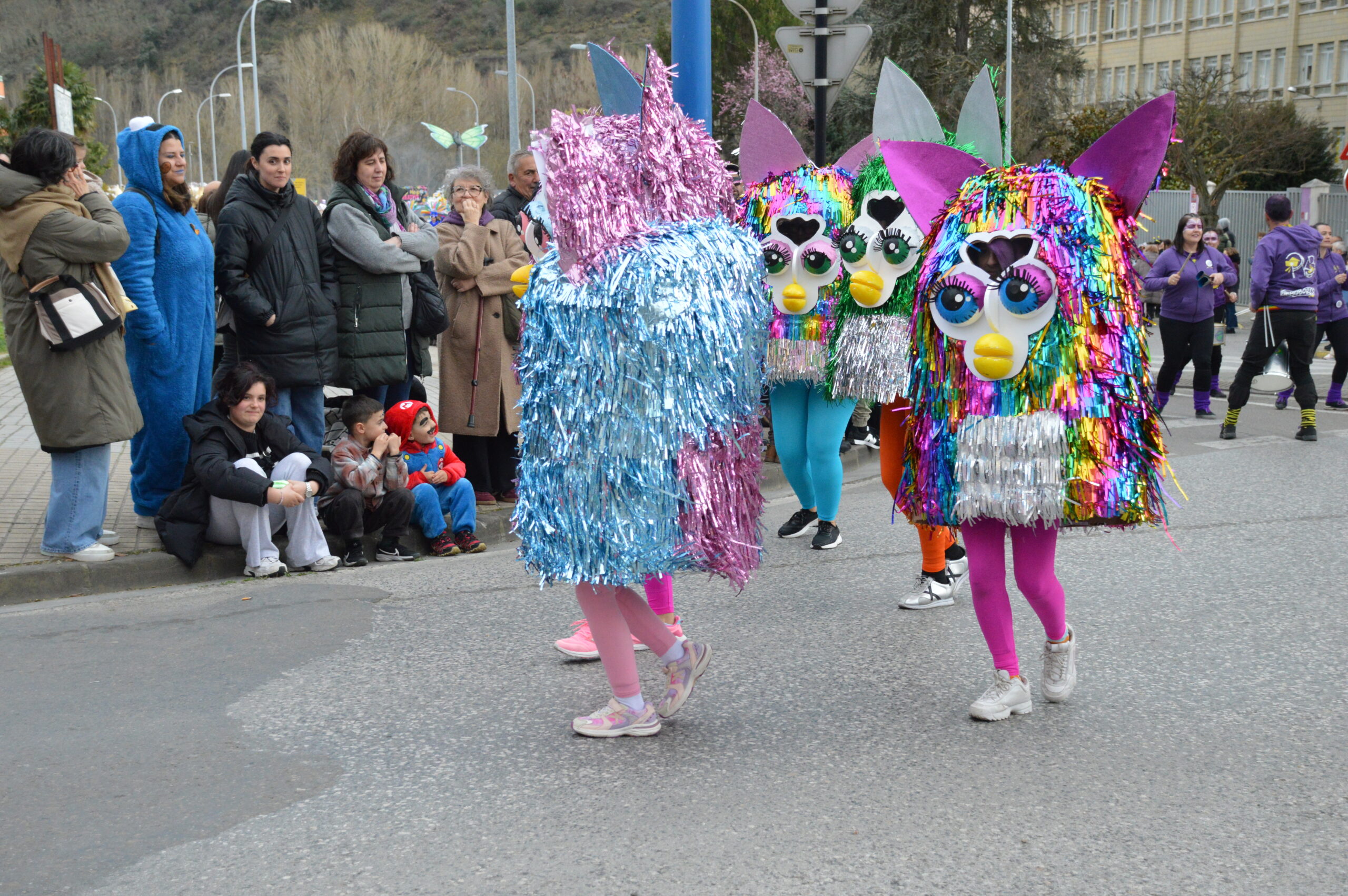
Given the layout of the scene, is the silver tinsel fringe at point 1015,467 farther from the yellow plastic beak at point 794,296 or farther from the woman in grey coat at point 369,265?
the woman in grey coat at point 369,265

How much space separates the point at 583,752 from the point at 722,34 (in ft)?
169

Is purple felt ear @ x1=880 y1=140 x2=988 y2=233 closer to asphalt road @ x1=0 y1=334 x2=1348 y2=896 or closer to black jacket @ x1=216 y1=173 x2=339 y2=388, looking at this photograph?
asphalt road @ x1=0 y1=334 x2=1348 y2=896

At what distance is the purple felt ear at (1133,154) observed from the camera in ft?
12.2

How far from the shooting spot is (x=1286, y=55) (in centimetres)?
5019

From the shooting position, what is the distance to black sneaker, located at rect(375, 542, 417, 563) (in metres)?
6.46

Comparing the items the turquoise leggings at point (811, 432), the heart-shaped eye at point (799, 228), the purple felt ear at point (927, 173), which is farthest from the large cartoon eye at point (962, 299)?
the turquoise leggings at point (811, 432)

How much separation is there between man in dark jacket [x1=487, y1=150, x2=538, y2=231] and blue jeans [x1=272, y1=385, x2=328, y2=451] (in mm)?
A: 1422

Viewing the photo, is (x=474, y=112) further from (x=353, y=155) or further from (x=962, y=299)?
(x=962, y=299)

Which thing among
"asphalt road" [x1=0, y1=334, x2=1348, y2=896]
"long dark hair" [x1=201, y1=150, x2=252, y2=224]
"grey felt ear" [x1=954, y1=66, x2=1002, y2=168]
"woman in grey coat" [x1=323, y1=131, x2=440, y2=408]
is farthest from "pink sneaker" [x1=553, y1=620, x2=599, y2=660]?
"long dark hair" [x1=201, y1=150, x2=252, y2=224]

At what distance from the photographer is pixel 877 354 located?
18.6 ft

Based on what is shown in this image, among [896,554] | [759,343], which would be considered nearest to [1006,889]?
[759,343]

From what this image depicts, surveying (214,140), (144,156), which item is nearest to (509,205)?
(144,156)

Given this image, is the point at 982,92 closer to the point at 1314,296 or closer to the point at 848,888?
the point at 848,888

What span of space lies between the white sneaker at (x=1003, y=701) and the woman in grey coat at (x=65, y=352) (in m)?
3.95
